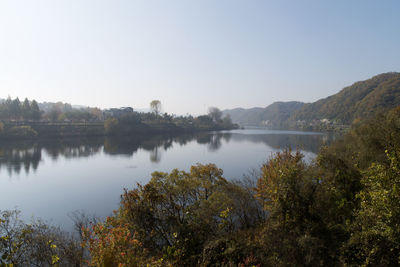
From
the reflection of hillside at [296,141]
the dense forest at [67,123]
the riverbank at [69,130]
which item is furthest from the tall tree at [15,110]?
the reflection of hillside at [296,141]

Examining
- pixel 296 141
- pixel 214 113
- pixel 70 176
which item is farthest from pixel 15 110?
pixel 214 113

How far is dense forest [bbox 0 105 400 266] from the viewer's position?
243 inches

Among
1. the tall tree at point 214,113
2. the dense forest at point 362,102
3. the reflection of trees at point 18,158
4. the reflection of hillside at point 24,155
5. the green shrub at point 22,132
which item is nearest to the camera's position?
the reflection of trees at point 18,158

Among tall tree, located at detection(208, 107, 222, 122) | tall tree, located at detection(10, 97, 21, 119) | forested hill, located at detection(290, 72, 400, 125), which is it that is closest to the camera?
tall tree, located at detection(10, 97, 21, 119)

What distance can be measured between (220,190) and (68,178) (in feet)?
78.0

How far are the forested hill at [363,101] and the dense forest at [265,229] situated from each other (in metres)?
36.0

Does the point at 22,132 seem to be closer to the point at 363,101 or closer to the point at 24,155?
the point at 24,155

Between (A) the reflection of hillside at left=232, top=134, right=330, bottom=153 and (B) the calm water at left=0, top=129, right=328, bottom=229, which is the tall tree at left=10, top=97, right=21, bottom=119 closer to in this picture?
Answer: (B) the calm water at left=0, top=129, right=328, bottom=229

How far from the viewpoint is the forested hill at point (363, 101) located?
67750 millimetres

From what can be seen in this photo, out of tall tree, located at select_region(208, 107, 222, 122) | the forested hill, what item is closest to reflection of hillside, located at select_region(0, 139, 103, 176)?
the forested hill

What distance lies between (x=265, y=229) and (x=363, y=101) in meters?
97.2

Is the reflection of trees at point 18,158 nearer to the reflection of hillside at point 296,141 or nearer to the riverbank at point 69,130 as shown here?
the riverbank at point 69,130

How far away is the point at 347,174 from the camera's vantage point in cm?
986

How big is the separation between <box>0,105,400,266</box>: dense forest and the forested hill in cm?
3599
